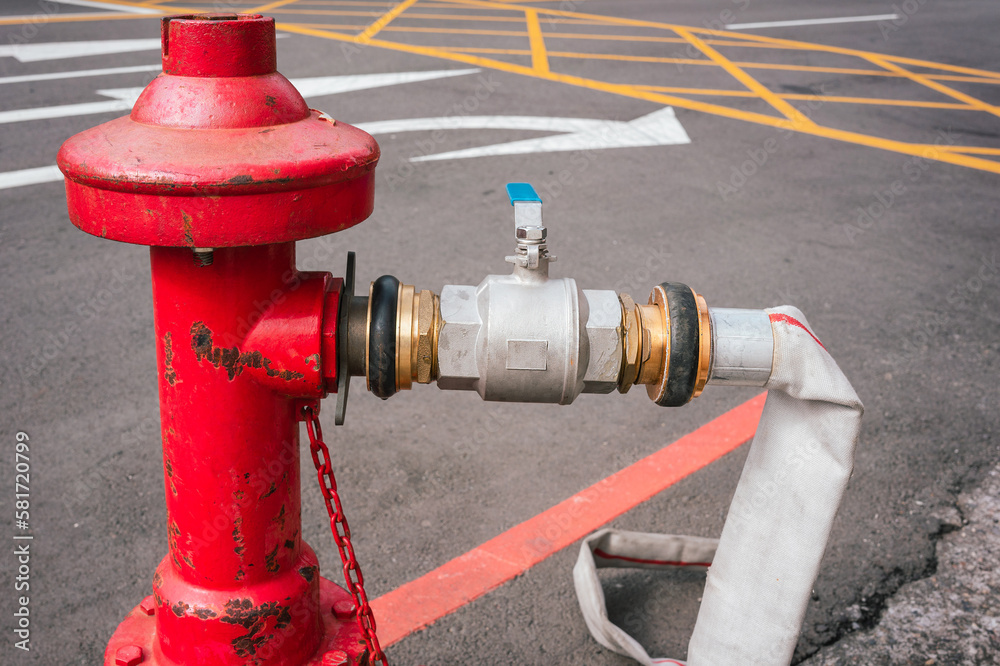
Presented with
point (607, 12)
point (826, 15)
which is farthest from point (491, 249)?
point (826, 15)

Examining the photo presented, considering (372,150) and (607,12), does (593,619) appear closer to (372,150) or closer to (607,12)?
(372,150)

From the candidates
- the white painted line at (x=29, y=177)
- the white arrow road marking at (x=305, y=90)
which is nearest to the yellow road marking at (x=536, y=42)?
the white arrow road marking at (x=305, y=90)

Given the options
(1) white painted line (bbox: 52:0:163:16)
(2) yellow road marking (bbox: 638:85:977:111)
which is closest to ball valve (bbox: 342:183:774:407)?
(2) yellow road marking (bbox: 638:85:977:111)

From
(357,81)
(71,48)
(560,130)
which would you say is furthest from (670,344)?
(71,48)

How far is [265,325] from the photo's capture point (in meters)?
1.12

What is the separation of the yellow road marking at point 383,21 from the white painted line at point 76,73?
2.57 metres

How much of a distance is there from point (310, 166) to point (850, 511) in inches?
88.2

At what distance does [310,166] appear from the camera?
0.99m

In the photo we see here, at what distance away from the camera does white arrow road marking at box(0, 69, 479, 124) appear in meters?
6.20

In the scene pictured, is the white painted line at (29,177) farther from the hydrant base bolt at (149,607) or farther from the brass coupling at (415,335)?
the brass coupling at (415,335)

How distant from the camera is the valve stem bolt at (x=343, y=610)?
1.47 meters

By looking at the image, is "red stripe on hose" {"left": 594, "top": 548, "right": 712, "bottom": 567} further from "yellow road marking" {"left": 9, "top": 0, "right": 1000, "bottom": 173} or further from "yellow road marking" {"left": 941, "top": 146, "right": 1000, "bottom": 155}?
"yellow road marking" {"left": 941, "top": 146, "right": 1000, "bottom": 155}

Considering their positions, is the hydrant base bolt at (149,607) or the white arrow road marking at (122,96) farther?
the white arrow road marking at (122,96)

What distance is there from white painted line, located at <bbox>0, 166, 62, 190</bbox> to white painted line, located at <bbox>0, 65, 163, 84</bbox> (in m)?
2.62
